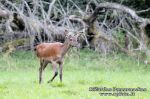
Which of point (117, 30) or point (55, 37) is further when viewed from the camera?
point (117, 30)

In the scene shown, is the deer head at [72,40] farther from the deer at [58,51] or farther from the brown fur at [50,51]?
the brown fur at [50,51]

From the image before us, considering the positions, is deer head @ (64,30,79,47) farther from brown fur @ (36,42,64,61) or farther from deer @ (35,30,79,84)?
brown fur @ (36,42,64,61)

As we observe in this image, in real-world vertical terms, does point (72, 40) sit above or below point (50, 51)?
above

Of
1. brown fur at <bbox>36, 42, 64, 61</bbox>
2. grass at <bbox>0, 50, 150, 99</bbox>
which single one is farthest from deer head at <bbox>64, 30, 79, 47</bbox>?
grass at <bbox>0, 50, 150, 99</bbox>

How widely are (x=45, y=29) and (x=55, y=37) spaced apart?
1206 millimetres

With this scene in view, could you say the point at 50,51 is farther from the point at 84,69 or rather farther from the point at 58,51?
the point at 84,69

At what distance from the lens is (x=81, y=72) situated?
1633 cm

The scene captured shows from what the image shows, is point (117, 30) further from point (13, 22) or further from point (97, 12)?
point (13, 22)

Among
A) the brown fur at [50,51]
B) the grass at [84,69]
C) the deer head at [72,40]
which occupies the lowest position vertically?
the grass at [84,69]

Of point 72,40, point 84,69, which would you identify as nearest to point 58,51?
point 72,40

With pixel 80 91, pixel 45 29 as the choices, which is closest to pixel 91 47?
pixel 45 29

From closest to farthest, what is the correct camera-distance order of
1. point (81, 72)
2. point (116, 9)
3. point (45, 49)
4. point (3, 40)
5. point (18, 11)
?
1. point (45, 49)
2. point (81, 72)
3. point (18, 11)
4. point (116, 9)
5. point (3, 40)

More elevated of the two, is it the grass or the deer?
the deer

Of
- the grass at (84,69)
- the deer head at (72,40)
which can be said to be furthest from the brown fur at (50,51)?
the grass at (84,69)
